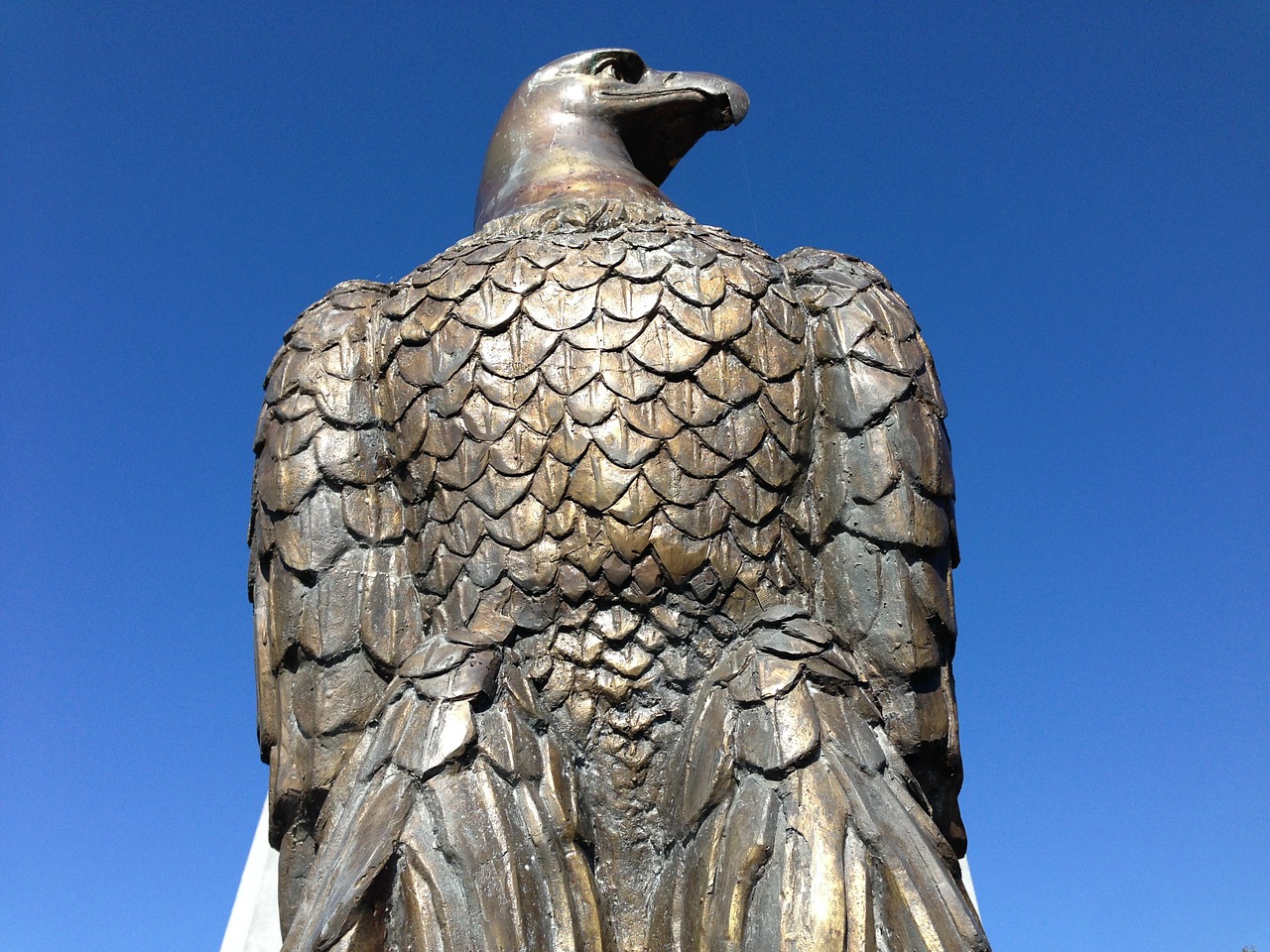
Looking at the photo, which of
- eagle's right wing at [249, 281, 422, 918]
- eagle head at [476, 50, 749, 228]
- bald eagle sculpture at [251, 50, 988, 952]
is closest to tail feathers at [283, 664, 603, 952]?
bald eagle sculpture at [251, 50, 988, 952]

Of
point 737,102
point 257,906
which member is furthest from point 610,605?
point 257,906

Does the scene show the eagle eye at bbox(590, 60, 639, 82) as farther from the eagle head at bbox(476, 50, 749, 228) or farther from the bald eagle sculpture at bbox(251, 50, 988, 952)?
the bald eagle sculpture at bbox(251, 50, 988, 952)

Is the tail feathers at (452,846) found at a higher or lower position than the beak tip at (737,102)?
lower

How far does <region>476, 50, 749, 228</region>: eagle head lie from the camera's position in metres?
3.59

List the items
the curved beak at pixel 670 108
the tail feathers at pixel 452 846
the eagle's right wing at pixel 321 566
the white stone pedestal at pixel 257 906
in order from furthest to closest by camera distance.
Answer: the white stone pedestal at pixel 257 906
the curved beak at pixel 670 108
the eagle's right wing at pixel 321 566
the tail feathers at pixel 452 846

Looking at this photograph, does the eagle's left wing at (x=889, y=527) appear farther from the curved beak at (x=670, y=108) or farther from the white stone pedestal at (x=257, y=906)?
the white stone pedestal at (x=257, y=906)

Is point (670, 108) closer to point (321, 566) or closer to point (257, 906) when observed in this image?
point (321, 566)

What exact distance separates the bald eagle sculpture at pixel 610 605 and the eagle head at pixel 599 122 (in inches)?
16.4

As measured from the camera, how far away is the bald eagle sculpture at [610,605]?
2.30 m

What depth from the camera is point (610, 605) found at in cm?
268

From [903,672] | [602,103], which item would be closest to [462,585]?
[903,672]

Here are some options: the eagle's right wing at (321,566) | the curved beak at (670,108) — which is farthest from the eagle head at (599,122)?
the eagle's right wing at (321,566)

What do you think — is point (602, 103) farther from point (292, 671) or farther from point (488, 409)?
point (292, 671)

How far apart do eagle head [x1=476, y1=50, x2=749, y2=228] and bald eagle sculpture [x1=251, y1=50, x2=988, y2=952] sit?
42 centimetres
